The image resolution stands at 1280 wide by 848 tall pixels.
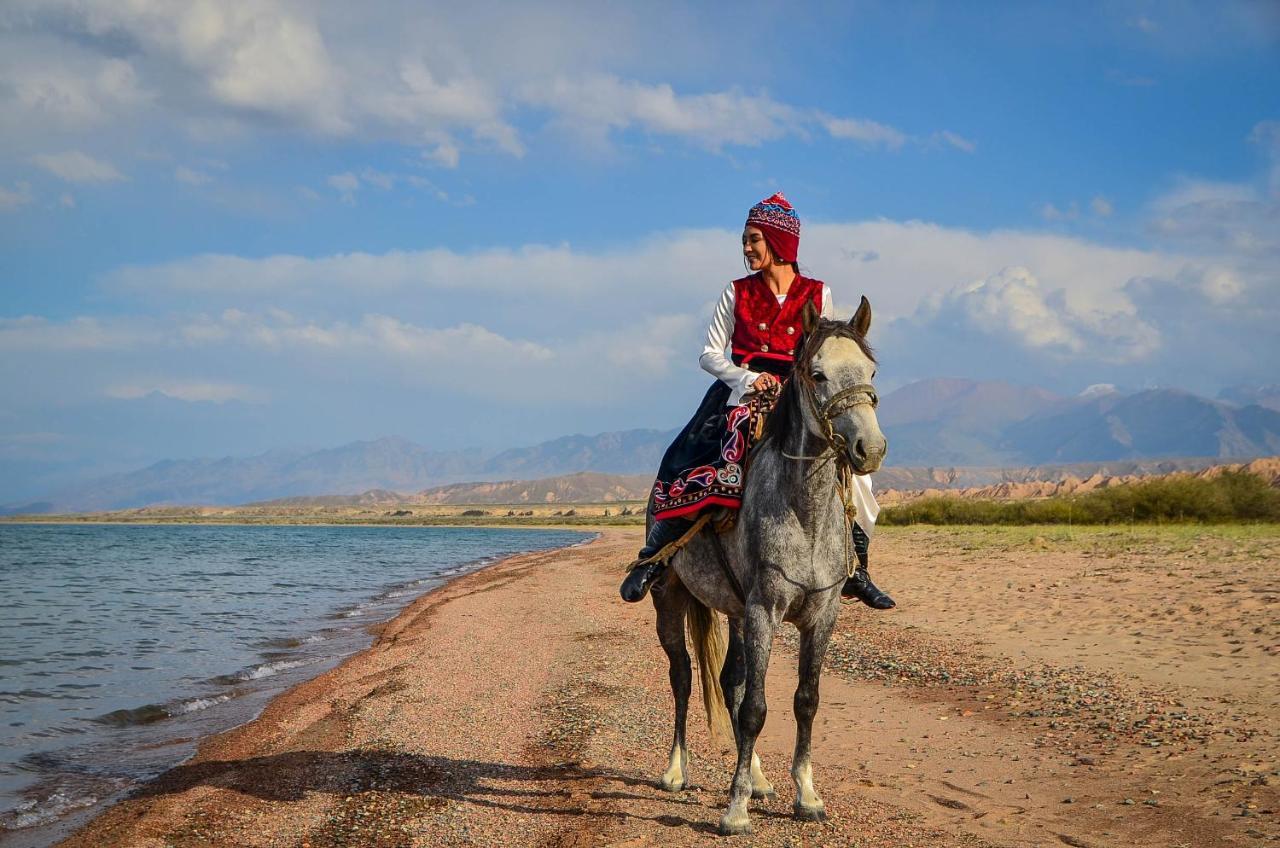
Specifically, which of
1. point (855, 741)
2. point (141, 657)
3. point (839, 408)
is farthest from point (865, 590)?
point (141, 657)

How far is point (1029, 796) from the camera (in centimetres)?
654

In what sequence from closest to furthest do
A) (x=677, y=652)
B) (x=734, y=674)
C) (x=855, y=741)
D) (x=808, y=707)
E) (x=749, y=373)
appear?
(x=808, y=707)
(x=749, y=373)
(x=734, y=674)
(x=677, y=652)
(x=855, y=741)

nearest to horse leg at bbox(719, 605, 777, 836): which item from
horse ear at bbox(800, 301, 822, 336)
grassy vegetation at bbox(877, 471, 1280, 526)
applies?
horse ear at bbox(800, 301, 822, 336)

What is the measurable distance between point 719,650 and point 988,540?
867 inches

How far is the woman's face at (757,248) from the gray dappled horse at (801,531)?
1.08 metres

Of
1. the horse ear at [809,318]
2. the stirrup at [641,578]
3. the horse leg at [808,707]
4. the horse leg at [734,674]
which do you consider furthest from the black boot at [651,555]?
the horse ear at [809,318]

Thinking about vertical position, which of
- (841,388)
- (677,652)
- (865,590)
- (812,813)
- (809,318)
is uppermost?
(809,318)

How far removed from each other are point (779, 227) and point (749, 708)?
129 inches

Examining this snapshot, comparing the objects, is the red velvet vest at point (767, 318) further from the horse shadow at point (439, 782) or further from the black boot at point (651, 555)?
the horse shadow at point (439, 782)

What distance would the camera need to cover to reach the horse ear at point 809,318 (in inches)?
213

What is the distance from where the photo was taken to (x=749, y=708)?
582cm

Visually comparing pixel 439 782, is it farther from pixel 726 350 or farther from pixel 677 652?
pixel 726 350

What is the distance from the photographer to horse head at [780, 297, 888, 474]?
494cm

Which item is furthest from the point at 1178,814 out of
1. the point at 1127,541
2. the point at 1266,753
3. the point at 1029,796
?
the point at 1127,541
